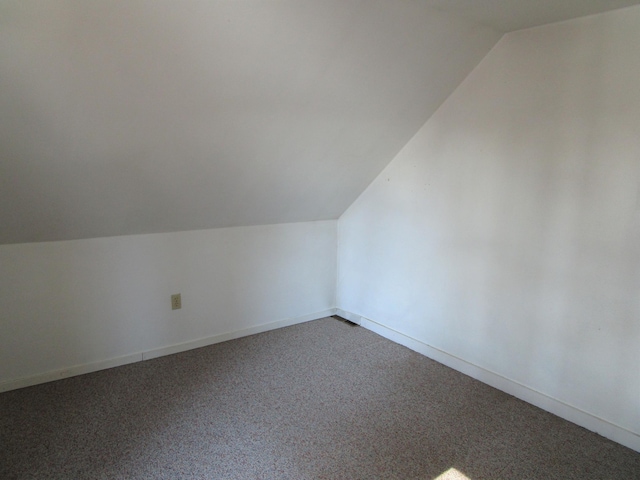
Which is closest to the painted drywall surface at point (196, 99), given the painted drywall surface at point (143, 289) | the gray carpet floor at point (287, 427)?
the painted drywall surface at point (143, 289)

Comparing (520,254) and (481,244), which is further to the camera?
(481,244)

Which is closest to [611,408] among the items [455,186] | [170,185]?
[455,186]

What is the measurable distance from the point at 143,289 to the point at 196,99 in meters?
1.35

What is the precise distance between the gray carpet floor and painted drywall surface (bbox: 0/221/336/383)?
0.20 metres

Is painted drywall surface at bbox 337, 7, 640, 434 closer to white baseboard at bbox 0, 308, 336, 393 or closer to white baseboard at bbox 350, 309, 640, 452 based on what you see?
white baseboard at bbox 350, 309, 640, 452

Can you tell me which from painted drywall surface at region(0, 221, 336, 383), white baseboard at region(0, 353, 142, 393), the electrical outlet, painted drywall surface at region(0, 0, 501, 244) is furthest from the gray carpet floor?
painted drywall surface at region(0, 0, 501, 244)

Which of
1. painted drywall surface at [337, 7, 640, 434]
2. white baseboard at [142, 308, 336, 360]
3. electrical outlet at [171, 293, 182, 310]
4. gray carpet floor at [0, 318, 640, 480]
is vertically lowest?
gray carpet floor at [0, 318, 640, 480]

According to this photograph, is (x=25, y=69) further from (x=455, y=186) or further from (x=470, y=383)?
(x=470, y=383)

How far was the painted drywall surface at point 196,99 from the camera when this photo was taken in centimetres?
134

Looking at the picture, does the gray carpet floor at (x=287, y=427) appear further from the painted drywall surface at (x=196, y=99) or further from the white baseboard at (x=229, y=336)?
the painted drywall surface at (x=196, y=99)

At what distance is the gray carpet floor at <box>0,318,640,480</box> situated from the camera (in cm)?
160

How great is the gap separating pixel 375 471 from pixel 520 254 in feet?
4.30

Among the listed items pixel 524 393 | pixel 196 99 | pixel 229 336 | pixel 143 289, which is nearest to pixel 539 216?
pixel 524 393

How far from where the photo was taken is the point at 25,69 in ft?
4.33
